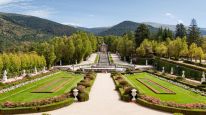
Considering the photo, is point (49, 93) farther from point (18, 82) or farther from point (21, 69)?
point (21, 69)

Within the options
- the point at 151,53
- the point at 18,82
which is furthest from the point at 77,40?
the point at 18,82

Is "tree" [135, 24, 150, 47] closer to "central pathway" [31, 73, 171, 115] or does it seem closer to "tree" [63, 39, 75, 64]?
"tree" [63, 39, 75, 64]

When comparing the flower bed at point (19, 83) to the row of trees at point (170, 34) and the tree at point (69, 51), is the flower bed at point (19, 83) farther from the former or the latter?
the row of trees at point (170, 34)

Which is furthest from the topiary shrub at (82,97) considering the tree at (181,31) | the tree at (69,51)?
the tree at (181,31)

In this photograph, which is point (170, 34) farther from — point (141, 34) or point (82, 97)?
point (82, 97)

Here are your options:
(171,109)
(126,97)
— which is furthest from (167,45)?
(171,109)

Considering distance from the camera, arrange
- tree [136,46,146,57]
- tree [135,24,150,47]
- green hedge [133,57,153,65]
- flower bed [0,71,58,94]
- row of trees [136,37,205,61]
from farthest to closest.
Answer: tree [135,24,150,47] < tree [136,46,146,57] < green hedge [133,57,153,65] < row of trees [136,37,205,61] < flower bed [0,71,58,94]

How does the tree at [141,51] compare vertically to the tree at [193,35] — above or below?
below

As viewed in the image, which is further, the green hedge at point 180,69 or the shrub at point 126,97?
the green hedge at point 180,69

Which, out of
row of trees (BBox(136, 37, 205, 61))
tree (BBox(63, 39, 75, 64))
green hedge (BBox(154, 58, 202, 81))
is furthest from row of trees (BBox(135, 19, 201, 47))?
tree (BBox(63, 39, 75, 64))
